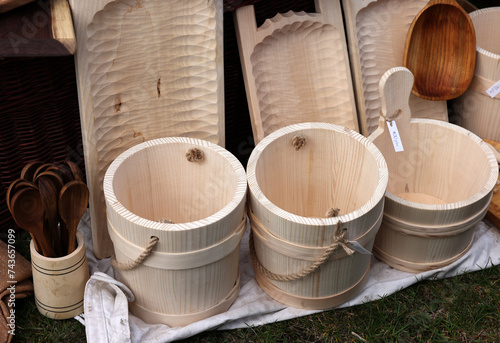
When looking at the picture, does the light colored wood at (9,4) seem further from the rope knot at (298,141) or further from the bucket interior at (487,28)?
the bucket interior at (487,28)

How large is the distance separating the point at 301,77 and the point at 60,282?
1.20m

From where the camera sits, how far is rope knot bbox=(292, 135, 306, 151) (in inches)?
87.7

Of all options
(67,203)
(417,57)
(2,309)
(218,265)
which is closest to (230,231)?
(218,265)

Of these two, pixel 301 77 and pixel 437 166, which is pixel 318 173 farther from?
pixel 437 166

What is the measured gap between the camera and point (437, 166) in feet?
8.22

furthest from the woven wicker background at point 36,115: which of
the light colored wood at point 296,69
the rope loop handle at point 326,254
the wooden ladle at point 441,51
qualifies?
the wooden ladle at point 441,51

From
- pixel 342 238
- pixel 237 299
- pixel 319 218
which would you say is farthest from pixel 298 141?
pixel 237 299

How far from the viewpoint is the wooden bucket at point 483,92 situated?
8.54 feet

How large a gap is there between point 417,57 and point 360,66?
1.01 ft

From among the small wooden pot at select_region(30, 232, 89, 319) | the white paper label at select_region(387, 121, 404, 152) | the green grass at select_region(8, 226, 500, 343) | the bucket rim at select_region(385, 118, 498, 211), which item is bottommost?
the green grass at select_region(8, 226, 500, 343)

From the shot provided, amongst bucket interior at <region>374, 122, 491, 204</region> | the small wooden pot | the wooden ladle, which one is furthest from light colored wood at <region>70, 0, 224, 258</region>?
the wooden ladle

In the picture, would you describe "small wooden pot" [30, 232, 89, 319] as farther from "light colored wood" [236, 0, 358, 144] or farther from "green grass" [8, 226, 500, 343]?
"light colored wood" [236, 0, 358, 144]

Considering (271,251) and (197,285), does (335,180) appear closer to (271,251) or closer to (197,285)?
(271,251)

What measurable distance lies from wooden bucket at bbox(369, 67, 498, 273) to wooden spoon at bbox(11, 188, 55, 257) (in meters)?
1.15
